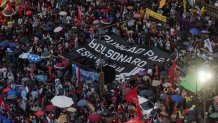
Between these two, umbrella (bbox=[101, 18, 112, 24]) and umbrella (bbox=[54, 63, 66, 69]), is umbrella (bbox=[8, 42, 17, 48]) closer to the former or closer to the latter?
umbrella (bbox=[54, 63, 66, 69])

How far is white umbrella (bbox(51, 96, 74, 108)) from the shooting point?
1344 inches

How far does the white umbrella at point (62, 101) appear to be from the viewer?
34.1m

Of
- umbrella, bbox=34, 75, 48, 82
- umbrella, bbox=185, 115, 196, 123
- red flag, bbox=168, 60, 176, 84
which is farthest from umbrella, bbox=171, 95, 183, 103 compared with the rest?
umbrella, bbox=34, 75, 48, 82

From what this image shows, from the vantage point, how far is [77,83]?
120ft

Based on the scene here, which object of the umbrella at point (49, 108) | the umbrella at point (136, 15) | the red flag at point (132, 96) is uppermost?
the umbrella at point (136, 15)

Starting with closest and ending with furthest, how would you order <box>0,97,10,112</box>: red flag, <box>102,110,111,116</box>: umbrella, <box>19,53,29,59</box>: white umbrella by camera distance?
<box>102,110,111,116</box>: umbrella < <box>0,97,10,112</box>: red flag < <box>19,53,29,59</box>: white umbrella

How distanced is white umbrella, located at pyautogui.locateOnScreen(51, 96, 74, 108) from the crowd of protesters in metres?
0.43

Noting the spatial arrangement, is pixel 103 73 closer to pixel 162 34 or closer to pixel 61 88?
pixel 61 88

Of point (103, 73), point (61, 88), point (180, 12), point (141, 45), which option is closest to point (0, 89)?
point (61, 88)

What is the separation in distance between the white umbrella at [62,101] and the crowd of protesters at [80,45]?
17.0 inches

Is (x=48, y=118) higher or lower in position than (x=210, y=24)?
lower

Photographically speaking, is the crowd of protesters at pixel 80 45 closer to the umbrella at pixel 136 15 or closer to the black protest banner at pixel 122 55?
the umbrella at pixel 136 15

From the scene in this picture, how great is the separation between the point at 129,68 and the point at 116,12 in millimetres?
7913

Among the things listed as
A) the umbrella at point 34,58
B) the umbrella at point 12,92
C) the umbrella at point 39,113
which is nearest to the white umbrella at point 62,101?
the umbrella at point 39,113
